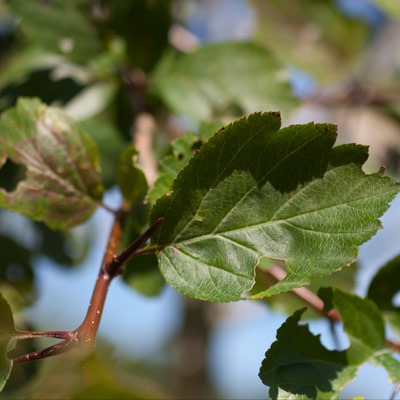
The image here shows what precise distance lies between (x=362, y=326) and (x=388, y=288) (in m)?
0.12

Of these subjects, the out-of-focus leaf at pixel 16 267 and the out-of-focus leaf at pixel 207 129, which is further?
the out-of-focus leaf at pixel 16 267

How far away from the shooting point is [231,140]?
0.42 meters

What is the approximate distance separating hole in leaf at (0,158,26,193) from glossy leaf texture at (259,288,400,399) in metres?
0.45

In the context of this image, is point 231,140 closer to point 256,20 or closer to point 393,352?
point 393,352

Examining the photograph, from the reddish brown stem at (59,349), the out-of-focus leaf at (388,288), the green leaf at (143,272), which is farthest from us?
the green leaf at (143,272)

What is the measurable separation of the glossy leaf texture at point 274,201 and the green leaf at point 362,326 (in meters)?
0.10

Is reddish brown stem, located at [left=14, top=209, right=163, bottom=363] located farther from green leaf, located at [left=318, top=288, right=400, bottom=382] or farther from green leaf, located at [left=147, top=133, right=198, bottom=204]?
green leaf, located at [left=318, top=288, right=400, bottom=382]

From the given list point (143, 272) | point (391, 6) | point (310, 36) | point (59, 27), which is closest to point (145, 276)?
point (143, 272)

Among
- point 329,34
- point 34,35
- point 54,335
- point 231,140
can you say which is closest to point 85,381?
point 54,335

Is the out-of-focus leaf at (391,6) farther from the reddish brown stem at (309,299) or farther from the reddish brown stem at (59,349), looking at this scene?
the reddish brown stem at (59,349)

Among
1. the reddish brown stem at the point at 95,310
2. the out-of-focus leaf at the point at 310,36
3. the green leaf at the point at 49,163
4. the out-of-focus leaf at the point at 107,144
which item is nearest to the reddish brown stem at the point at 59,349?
the reddish brown stem at the point at 95,310

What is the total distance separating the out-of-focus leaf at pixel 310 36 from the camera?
1.26m

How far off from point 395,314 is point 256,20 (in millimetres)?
985

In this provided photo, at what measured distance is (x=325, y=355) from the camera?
0.47 m
